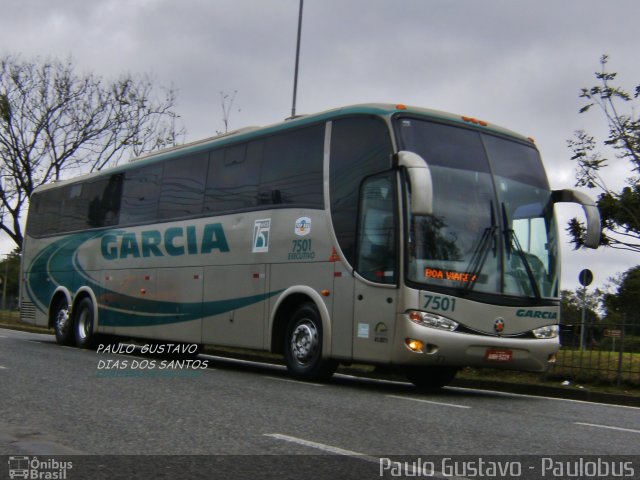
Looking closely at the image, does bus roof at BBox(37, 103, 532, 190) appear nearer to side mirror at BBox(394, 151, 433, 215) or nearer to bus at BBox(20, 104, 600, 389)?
bus at BBox(20, 104, 600, 389)

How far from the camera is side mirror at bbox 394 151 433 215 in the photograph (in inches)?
391

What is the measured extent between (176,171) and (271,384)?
604cm

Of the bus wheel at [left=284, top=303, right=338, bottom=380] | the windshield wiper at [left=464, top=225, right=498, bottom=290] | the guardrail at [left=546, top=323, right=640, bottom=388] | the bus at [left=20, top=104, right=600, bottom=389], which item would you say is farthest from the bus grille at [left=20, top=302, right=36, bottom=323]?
the windshield wiper at [left=464, top=225, right=498, bottom=290]

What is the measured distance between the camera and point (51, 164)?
119ft

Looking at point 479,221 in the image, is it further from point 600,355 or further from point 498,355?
point 600,355

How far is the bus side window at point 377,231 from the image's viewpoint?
10852 mm

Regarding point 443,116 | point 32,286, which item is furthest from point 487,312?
point 32,286

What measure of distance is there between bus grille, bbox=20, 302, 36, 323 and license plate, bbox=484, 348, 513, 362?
13.8 metres

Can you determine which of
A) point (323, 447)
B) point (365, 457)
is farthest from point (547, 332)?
point (365, 457)

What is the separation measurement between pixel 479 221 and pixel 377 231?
51.8 inches

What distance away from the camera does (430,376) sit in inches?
504

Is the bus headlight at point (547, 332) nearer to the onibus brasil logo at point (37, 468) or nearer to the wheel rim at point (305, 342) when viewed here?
the wheel rim at point (305, 342)

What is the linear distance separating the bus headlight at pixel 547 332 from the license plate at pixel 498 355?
55 cm

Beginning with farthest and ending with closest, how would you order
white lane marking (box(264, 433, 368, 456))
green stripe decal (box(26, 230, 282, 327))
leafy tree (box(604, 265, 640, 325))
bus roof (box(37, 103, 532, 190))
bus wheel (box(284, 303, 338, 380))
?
leafy tree (box(604, 265, 640, 325)) → green stripe decal (box(26, 230, 282, 327)) → bus wheel (box(284, 303, 338, 380)) → bus roof (box(37, 103, 532, 190)) → white lane marking (box(264, 433, 368, 456))
